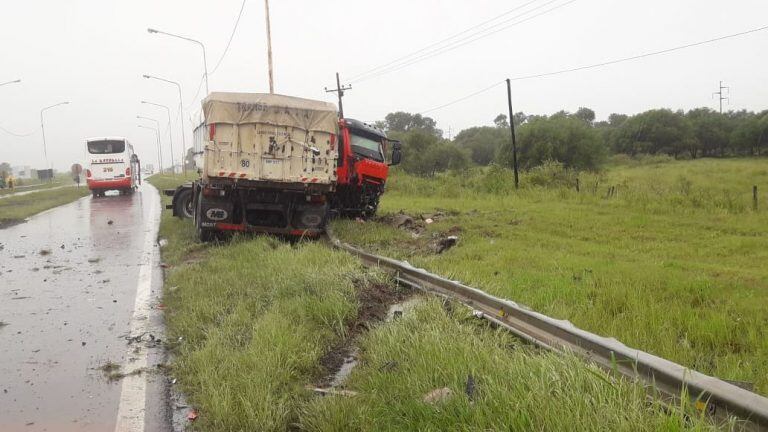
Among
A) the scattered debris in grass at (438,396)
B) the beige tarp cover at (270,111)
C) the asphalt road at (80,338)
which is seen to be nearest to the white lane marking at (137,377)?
the asphalt road at (80,338)

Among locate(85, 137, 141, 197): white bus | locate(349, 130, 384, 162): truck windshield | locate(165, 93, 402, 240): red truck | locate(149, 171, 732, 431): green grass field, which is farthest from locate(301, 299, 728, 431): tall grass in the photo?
locate(85, 137, 141, 197): white bus

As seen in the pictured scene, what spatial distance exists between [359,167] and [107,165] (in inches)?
906

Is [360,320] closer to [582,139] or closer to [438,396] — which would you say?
[438,396]

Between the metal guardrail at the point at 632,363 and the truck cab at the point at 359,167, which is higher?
the truck cab at the point at 359,167

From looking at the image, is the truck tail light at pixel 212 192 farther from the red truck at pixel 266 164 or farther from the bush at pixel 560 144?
the bush at pixel 560 144

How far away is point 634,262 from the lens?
351 inches

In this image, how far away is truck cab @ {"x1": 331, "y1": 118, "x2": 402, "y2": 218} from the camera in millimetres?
13203

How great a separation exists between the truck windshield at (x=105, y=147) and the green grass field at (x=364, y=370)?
1105 inches

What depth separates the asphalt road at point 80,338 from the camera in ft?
12.4

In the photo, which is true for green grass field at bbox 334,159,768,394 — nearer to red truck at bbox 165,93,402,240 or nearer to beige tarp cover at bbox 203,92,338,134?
red truck at bbox 165,93,402,240

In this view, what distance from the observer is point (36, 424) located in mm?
3631

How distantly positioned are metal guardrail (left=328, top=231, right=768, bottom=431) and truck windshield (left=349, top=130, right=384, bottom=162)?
824 cm

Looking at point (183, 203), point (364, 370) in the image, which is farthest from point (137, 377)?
point (183, 203)

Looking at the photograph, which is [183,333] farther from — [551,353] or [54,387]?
[551,353]
